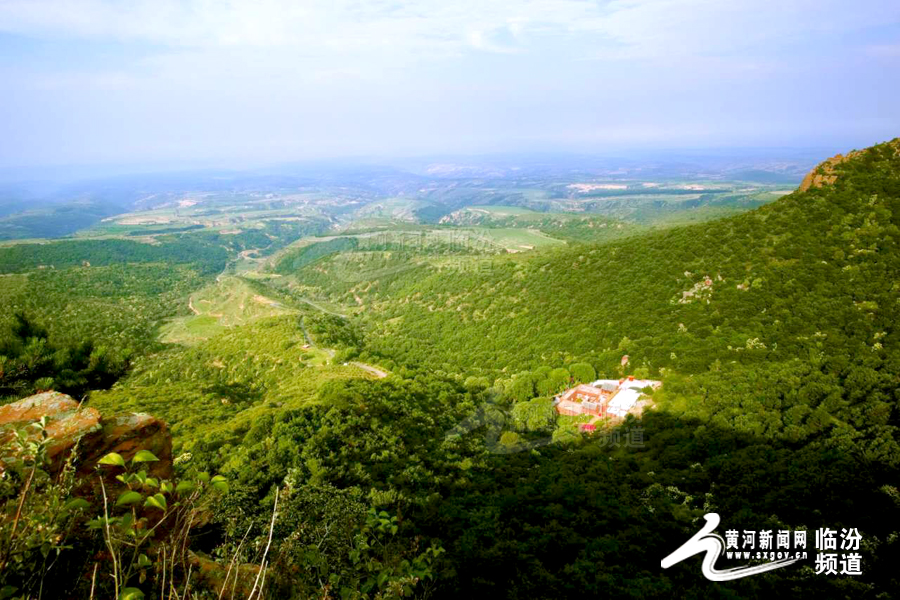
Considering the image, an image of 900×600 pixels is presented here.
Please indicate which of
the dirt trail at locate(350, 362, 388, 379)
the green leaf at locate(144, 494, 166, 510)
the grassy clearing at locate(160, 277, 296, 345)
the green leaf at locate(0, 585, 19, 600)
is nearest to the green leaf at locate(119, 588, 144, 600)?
the green leaf at locate(144, 494, 166, 510)

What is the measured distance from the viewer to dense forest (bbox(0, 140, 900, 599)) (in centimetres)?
885

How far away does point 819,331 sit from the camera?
29.1 m

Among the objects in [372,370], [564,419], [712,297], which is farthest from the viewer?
[372,370]

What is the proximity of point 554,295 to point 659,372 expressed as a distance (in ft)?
69.2

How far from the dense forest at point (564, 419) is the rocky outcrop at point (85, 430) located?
1.22m

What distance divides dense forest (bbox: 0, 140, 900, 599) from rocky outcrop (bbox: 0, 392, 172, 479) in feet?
4.01

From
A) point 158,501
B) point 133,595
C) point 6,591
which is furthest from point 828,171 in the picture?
point 6,591

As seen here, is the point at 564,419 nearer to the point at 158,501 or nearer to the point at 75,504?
the point at 158,501

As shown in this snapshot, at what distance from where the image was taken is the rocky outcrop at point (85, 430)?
5254mm

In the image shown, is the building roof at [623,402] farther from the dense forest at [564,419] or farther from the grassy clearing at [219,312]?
the grassy clearing at [219,312]

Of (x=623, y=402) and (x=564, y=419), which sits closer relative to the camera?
(x=623, y=402)

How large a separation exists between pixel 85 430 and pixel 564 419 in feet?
94.4

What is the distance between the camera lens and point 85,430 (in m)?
5.49

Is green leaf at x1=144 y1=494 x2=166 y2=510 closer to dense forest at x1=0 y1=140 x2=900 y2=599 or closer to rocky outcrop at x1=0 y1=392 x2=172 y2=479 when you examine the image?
dense forest at x1=0 y1=140 x2=900 y2=599
